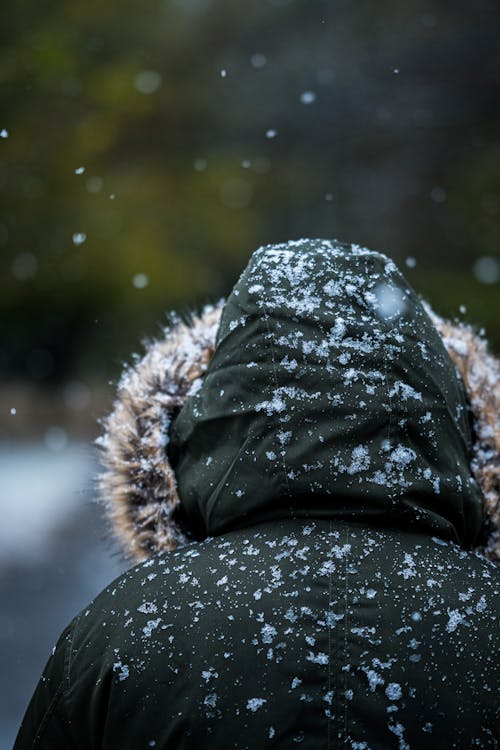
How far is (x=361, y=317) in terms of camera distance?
55.8 inches

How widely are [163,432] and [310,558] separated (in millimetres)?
480

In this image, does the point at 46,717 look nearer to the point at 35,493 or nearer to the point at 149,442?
the point at 149,442

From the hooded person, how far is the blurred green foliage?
28.3ft

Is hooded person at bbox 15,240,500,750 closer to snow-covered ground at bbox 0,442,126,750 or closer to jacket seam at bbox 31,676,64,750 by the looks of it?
jacket seam at bbox 31,676,64,750

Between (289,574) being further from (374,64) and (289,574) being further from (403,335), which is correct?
(374,64)

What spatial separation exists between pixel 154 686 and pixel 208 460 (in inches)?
15.6

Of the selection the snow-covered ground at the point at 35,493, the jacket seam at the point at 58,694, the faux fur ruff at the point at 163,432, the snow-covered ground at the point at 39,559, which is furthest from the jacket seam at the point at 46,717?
the snow-covered ground at the point at 35,493

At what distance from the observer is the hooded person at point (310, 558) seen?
1204 millimetres

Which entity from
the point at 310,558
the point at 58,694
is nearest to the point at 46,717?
the point at 58,694

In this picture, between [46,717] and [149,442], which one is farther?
[149,442]

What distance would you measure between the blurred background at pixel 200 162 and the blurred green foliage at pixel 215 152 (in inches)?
1.0

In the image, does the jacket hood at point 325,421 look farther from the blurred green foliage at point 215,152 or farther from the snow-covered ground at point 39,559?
the blurred green foliage at point 215,152

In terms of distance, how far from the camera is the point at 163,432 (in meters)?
1.63

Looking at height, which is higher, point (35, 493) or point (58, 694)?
point (58, 694)
